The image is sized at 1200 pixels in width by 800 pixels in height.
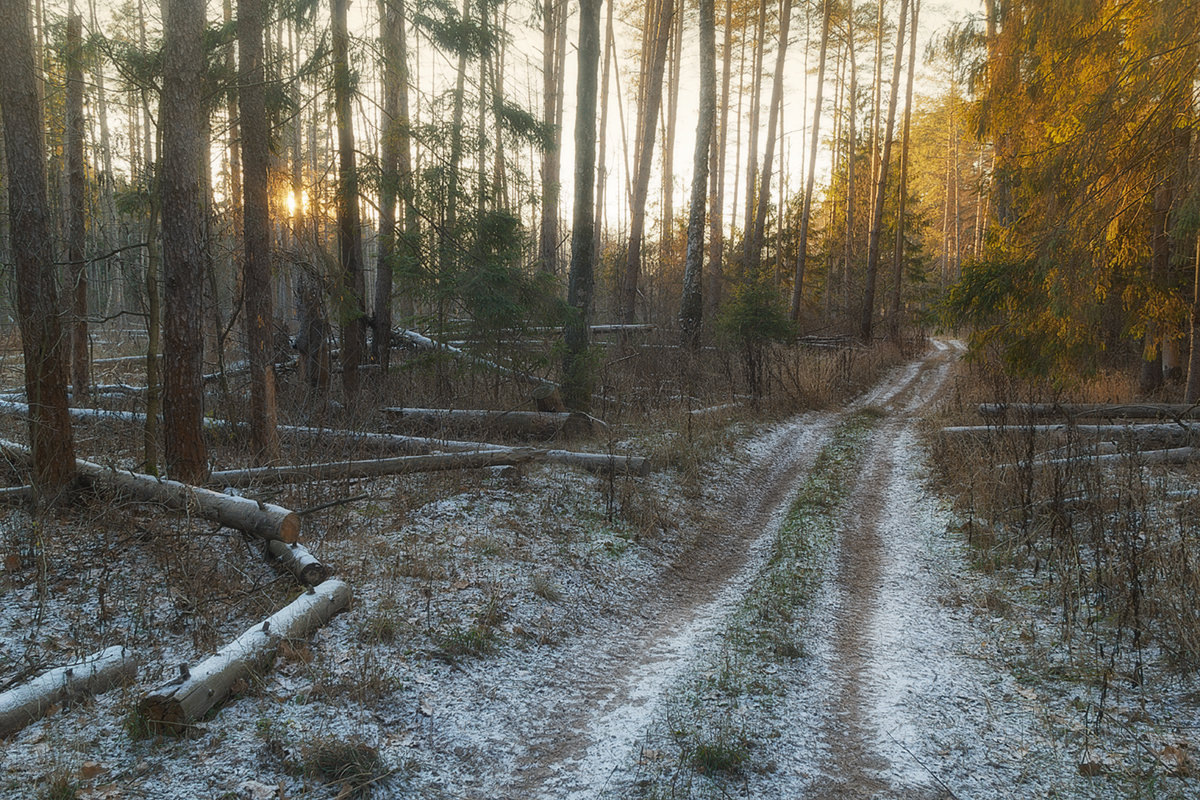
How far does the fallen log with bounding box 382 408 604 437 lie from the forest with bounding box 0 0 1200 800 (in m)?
0.06

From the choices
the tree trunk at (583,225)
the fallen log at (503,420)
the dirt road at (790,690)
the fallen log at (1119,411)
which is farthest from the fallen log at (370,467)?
the fallen log at (1119,411)

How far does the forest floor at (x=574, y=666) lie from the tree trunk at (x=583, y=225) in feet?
10.4

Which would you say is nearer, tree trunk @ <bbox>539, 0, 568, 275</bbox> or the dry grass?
the dry grass

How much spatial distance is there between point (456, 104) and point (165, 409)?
7.83 meters

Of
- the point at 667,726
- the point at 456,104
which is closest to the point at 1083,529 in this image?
the point at 667,726

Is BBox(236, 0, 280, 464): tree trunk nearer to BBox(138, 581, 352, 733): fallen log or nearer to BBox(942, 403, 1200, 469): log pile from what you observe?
BBox(138, 581, 352, 733): fallen log

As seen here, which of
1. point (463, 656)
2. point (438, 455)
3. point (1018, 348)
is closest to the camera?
point (463, 656)

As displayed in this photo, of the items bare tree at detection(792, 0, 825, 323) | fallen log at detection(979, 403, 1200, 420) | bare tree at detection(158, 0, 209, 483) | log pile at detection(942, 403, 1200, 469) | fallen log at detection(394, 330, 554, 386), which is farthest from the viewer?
bare tree at detection(792, 0, 825, 323)

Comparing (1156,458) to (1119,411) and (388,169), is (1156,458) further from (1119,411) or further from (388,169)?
(388,169)

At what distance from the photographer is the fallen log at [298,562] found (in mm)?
4973

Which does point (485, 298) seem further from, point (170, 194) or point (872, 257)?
point (872, 257)

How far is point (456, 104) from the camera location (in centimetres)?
1170

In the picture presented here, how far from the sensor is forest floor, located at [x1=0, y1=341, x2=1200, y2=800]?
11.3 ft

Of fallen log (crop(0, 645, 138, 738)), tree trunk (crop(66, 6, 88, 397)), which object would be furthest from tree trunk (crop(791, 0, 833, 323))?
fallen log (crop(0, 645, 138, 738))
